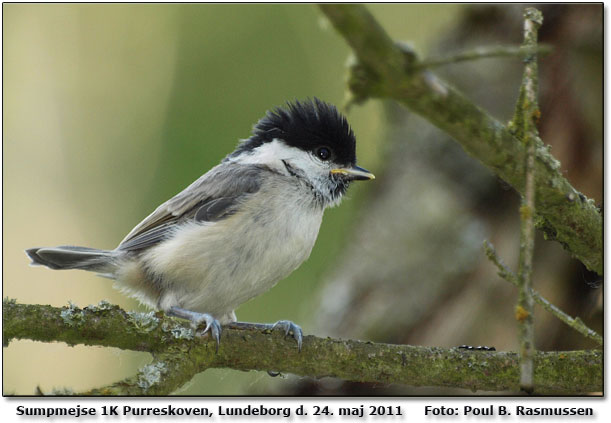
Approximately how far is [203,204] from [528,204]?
1.79 m

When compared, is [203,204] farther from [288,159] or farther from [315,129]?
[315,129]

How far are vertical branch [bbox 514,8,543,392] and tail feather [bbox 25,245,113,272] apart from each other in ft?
6.52

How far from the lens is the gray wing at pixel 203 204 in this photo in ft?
9.19

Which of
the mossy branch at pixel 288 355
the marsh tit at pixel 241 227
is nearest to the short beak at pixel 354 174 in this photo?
the marsh tit at pixel 241 227

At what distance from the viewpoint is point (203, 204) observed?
2.90 meters

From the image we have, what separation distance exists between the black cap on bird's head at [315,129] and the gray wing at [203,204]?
0.77ft

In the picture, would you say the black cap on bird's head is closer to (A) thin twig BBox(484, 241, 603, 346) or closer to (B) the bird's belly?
(B) the bird's belly

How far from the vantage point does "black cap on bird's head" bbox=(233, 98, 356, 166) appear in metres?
3.00

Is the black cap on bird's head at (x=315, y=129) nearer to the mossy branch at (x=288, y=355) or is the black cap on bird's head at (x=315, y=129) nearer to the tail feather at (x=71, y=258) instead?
the tail feather at (x=71, y=258)

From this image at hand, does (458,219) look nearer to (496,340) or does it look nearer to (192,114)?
(496,340)

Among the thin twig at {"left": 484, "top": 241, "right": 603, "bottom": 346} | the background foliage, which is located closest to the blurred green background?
the background foliage

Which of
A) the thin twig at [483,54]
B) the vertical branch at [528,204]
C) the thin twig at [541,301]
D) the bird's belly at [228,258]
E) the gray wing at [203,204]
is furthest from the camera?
Answer: the gray wing at [203,204]

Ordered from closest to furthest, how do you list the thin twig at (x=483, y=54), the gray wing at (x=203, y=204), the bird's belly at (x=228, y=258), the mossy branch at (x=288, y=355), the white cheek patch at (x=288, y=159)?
1. the thin twig at (x=483, y=54)
2. the mossy branch at (x=288, y=355)
3. the bird's belly at (x=228, y=258)
4. the gray wing at (x=203, y=204)
5. the white cheek patch at (x=288, y=159)

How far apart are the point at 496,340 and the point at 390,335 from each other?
64cm
